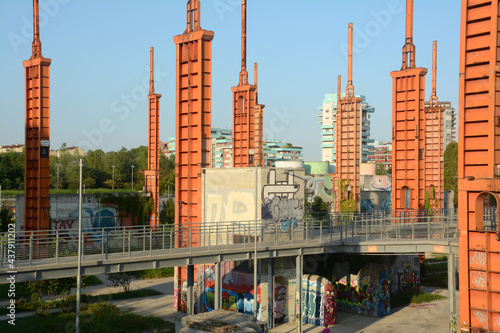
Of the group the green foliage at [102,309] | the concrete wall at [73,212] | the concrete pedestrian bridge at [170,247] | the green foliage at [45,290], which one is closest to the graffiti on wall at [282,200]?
the concrete pedestrian bridge at [170,247]

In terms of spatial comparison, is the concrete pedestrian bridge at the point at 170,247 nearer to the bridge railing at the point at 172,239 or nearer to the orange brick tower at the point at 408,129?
the bridge railing at the point at 172,239

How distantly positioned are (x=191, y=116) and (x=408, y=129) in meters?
20.7

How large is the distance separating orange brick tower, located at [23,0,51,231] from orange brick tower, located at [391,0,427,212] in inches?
1125

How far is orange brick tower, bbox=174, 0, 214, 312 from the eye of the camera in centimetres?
3547

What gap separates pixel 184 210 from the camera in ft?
119

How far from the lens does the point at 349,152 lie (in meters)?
70.8

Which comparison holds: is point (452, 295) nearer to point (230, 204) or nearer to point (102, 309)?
point (230, 204)

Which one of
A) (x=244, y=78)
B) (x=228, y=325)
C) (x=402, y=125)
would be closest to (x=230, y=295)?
(x=228, y=325)

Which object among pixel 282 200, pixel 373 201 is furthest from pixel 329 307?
pixel 373 201

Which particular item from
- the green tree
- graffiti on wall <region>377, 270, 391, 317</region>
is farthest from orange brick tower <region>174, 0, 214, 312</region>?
the green tree

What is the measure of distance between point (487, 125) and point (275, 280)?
15.9 meters

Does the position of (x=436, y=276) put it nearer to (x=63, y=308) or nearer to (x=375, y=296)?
(x=375, y=296)

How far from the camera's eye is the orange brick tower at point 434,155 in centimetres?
6925

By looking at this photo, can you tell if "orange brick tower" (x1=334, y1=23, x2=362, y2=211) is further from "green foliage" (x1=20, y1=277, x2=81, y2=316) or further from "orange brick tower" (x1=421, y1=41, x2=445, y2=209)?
"green foliage" (x1=20, y1=277, x2=81, y2=316)
